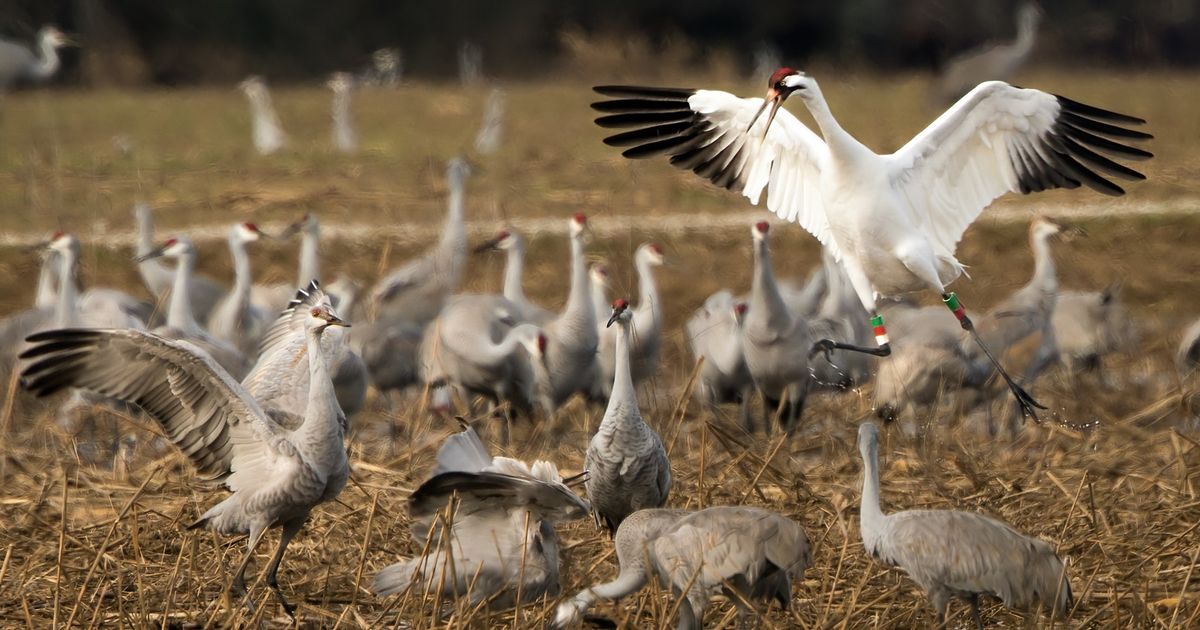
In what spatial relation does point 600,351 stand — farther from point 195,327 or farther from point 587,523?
point 587,523

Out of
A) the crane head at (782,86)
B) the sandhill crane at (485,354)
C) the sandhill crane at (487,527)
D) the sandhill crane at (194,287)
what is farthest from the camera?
the sandhill crane at (194,287)

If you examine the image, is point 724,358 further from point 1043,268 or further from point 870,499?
point 870,499

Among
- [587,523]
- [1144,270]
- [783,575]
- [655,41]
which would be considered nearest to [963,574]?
[783,575]

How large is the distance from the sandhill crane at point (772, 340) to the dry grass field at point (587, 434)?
0.84 ft

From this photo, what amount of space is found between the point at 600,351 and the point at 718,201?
5.53 meters

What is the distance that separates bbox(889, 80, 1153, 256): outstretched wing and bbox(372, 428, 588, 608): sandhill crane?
226 centimetres

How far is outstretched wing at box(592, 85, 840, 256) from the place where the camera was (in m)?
6.45

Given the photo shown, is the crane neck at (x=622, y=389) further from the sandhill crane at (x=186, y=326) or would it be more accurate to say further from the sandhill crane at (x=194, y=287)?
the sandhill crane at (x=194, y=287)

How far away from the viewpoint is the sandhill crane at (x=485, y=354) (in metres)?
8.45

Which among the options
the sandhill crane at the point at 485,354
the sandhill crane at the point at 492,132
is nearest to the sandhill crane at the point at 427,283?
the sandhill crane at the point at 485,354

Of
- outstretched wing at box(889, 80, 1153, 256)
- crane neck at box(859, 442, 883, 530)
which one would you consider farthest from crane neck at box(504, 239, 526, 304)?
crane neck at box(859, 442, 883, 530)

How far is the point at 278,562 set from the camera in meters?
5.25

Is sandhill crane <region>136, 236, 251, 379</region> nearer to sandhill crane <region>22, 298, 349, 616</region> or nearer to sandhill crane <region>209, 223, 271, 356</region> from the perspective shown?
sandhill crane <region>209, 223, 271, 356</region>

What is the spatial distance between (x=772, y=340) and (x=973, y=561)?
3.56 m
